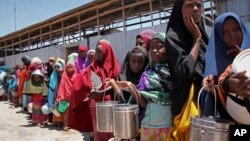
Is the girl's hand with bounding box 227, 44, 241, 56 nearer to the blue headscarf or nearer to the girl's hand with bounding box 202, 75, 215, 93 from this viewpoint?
the blue headscarf

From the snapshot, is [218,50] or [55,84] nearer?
[218,50]

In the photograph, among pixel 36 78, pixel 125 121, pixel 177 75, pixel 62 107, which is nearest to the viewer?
pixel 177 75

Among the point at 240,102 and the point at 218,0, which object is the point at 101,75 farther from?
the point at 218,0

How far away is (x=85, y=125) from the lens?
11.2 feet

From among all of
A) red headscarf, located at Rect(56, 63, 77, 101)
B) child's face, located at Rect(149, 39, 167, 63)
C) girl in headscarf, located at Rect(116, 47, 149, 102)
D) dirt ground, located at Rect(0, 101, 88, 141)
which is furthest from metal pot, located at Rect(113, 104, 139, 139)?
red headscarf, located at Rect(56, 63, 77, 101)

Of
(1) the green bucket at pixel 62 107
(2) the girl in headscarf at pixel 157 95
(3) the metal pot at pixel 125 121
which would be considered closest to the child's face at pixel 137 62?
(2) the girl in headscarf at pixel 157 95

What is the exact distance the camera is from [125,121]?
80.1 inches

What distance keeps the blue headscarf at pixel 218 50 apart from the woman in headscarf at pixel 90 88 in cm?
150

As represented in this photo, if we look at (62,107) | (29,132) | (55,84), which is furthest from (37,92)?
(62,107)

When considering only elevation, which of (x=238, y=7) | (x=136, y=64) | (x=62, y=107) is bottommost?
(x=62, y=107)

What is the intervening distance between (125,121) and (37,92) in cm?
509

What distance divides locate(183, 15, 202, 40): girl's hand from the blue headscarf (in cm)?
13

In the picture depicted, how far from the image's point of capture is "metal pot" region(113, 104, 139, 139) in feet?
6.67

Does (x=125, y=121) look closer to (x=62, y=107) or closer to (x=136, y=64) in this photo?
(x=136, y=64)
